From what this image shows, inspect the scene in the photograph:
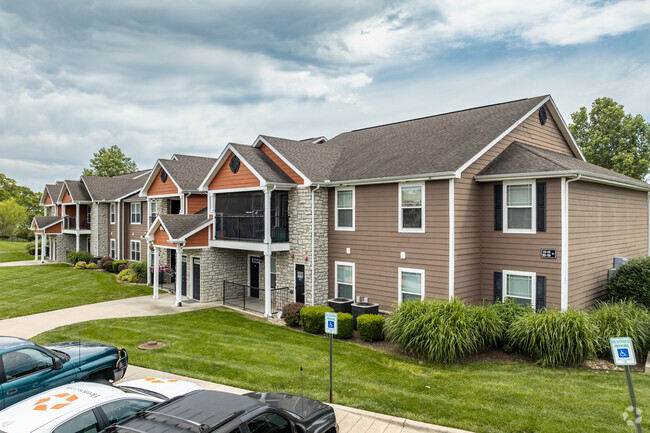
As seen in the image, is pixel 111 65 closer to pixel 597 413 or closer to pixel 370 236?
pixel 370 236

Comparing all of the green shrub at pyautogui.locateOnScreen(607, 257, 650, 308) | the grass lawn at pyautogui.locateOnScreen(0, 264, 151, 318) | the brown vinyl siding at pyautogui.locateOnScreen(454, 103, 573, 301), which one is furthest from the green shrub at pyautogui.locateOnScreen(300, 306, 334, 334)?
the grass lawn at pyautogui.locateOnScreen(0, 264, 151, 318)

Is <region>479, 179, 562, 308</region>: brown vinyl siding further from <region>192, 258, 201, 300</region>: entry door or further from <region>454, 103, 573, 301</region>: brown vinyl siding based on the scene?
<region>192, 258, 201, 300</region>: entry door

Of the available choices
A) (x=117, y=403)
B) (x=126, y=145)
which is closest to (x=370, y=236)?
(x=117, y=403)

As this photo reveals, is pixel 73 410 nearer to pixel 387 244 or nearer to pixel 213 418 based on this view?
pixel 213 418

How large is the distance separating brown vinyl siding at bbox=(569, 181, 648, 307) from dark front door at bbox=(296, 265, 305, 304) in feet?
31.9

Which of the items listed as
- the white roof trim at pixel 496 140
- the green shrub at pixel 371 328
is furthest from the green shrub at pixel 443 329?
the white roof trim at pixel 496 140

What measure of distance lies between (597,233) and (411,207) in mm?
6853

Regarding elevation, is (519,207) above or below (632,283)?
above

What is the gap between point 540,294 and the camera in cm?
1338

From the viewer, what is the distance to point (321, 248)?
57.5 feet

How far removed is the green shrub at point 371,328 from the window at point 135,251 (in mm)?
22536

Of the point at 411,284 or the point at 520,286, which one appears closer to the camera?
the point at 520,286

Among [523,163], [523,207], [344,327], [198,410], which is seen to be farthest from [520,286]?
[198,410]

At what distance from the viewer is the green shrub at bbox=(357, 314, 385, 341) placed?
13.8 m
